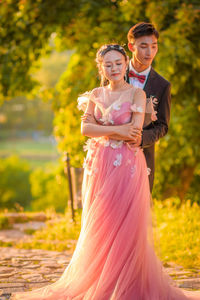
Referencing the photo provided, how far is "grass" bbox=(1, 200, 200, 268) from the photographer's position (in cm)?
585

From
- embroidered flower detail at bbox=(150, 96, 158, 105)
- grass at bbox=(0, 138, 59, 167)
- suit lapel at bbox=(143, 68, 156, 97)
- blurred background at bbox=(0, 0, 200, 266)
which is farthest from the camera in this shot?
grass at bbox=(0, 138, 59, 167)

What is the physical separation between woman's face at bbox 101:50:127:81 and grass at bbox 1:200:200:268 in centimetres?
242

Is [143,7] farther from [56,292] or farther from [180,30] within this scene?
[56,292]

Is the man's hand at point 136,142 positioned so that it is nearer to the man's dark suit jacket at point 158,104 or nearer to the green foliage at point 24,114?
the man's dark suit jacket at point 158,104

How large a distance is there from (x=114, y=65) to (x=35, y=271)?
2599 millimetres

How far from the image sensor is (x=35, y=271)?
513 centimetres

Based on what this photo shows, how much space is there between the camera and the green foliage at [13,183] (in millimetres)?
32250

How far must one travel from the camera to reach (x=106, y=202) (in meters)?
3.65

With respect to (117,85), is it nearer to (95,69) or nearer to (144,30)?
(144,30)

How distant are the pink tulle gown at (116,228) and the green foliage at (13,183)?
2823 centimetres

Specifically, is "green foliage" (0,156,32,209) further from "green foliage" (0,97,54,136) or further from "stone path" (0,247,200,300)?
"green foliage" (0,97,54,136)

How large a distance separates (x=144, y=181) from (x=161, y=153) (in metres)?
6.15

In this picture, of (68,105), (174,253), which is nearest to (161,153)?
(68,105)

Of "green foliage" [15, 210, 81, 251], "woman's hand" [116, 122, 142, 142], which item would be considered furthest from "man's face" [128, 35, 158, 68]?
"green foliage" [15, 210, 81, 251]
